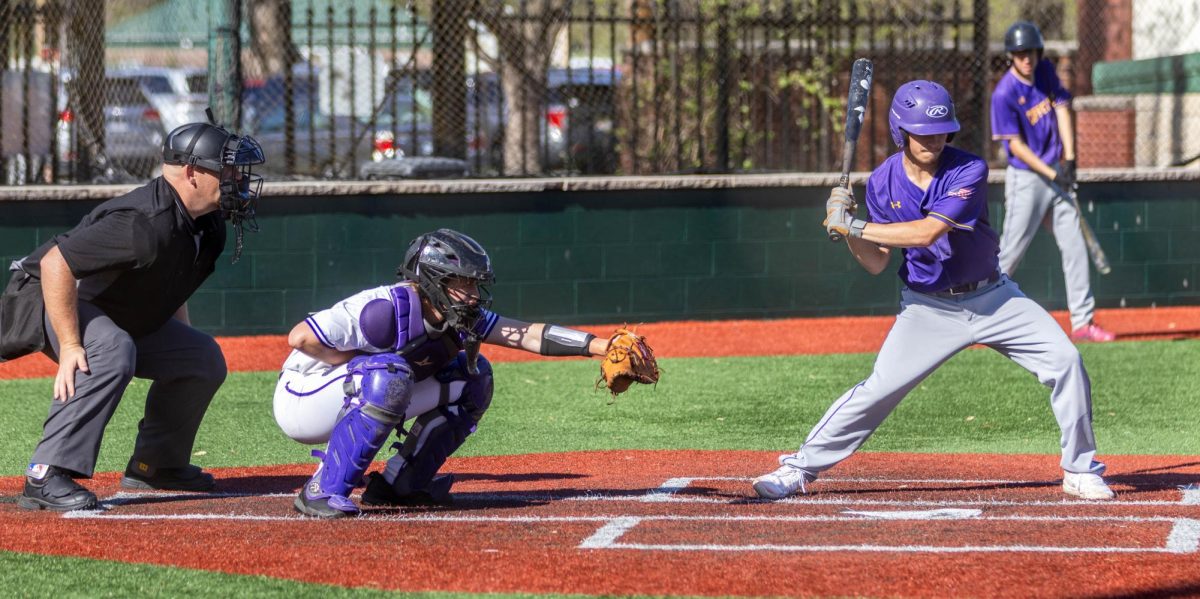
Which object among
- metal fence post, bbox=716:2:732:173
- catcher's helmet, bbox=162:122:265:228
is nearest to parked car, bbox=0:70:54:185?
metal fence post, bbox=716:2:732:173

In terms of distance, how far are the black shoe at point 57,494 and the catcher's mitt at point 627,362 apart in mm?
1999

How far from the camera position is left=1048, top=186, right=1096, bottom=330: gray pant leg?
395 inches

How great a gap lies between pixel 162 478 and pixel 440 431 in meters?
1.35

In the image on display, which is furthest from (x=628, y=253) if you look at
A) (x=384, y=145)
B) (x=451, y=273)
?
(x=451, y=273)

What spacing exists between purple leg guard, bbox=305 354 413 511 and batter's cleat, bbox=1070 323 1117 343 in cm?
626

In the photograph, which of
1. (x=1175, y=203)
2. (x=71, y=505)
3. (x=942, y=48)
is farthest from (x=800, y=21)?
(x=71, y=505)

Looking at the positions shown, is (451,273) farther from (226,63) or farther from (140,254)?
(226,63)

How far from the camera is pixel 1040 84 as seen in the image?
1016 centimetres

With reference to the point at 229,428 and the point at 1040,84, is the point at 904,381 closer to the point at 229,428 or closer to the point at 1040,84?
the point at 229,428

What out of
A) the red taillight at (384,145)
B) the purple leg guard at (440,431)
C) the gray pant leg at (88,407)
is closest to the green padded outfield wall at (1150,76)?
the red taillight at (384,145)

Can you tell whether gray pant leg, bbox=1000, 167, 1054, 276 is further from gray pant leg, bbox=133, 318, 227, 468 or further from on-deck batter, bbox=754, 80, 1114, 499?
gray pant leg, bbox=133, 318, 227, 468

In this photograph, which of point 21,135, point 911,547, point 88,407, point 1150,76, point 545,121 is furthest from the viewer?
point 1150,76

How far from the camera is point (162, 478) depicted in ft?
20.2

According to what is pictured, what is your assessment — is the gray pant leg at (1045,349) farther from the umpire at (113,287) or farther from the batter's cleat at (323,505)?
the umpire at (113,287)
